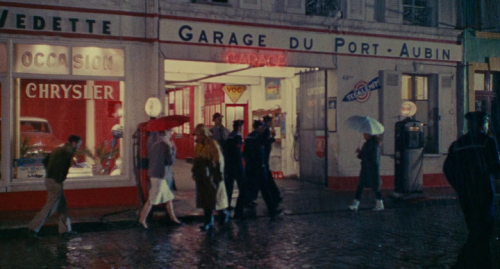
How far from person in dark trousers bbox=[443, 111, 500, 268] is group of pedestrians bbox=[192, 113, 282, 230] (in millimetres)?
4310

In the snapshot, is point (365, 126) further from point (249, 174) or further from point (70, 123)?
point (70, 123)

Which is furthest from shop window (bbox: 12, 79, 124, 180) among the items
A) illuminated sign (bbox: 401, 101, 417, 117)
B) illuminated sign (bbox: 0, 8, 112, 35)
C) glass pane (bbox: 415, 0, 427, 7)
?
glass pane (bbox: 415, 0, 427, 7)

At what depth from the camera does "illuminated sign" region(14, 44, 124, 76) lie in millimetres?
11789

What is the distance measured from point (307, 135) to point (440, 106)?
3.81 m

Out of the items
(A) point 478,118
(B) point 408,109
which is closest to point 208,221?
(A) point 478,118

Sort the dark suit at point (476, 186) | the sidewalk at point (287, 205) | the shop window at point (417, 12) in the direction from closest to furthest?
the dark suit at point (476, 186) → the sidewalk at point (287, 205) → the shop window at point (417, 12)

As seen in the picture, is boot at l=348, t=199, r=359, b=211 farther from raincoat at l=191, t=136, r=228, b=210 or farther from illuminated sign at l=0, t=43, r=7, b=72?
illuminated sign at l=0, t=43, r=7, b=72

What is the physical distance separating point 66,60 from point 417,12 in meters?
9.51

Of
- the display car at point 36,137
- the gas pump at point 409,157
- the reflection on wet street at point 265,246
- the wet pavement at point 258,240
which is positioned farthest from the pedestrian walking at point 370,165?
the display car at point 36,137

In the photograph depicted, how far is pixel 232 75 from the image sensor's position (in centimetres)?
1700

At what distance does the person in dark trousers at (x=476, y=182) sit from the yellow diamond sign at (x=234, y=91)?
11721 mm

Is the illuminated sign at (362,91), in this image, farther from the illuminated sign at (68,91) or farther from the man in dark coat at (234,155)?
the illuminated sign at (68,91)

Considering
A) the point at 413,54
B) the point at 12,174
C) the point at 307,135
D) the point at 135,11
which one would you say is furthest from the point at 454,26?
the point at 12,174

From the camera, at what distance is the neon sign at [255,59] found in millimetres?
13586
